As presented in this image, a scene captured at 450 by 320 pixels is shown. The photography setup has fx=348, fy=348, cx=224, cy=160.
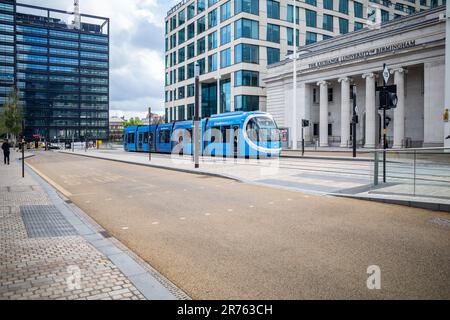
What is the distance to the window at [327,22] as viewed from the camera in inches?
2248

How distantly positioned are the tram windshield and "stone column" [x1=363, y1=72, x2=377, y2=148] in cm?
1580

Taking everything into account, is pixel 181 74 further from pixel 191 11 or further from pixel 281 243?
pixel 281 243

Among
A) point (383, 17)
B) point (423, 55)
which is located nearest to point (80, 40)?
point (383, 17)

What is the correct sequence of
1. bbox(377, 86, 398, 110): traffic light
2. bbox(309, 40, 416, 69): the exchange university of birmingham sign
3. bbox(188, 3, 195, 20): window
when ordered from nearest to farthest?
1. bbox(377, 86, 398, 110): traffic light
2. bbox(309, 40, 416, 69): the exchange university of birmingham sign
3. bbox(188, 3, 195, 20): window

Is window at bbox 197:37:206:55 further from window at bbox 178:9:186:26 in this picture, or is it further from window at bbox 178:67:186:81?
window at bbox 178:9:186:26

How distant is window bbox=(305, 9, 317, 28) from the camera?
5466cm

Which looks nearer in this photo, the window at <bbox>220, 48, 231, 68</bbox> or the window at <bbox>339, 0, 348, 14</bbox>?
the window at <bbox>220, 48, 231, 68</bbox>

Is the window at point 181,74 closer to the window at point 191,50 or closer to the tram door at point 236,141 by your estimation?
the window at point 191,50

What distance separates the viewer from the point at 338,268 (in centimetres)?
432

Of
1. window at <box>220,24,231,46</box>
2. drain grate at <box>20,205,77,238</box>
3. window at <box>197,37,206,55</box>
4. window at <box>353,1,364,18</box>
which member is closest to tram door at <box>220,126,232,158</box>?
drain grate at <box>20,205,77,238</box>

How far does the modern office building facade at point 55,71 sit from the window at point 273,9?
282ft

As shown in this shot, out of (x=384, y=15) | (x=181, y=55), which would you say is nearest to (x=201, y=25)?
(x=181, y=55)
